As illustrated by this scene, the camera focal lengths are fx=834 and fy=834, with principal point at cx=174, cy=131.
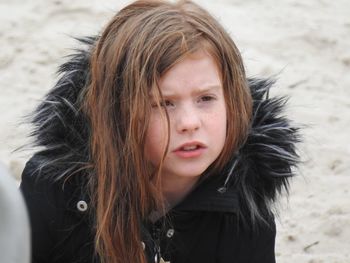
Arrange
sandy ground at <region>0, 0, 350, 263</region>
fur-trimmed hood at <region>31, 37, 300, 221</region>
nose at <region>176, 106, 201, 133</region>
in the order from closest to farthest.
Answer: nose at <region>176, 106, 201, 133</region>, fur-trimmed hood at <region>31, 37, 300, 221</region>, sandy ground at <region>0, 0, 350, 263</region>

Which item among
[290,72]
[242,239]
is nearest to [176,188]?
[242,239]

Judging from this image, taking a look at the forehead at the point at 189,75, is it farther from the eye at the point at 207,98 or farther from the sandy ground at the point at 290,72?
the sandy ground at the point at 290,72

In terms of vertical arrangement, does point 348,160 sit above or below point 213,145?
below

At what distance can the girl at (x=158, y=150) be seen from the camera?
4.24 feet

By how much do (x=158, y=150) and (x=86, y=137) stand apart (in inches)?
6.5

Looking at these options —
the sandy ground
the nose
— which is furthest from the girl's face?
the sandy ground

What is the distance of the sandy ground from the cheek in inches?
26.5

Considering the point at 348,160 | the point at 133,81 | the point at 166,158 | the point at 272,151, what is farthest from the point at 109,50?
the point at 348,160

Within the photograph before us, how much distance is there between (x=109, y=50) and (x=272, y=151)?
13.2 inches

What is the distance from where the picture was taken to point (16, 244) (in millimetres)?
764

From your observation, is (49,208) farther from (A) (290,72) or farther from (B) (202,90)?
(A) (290,72)

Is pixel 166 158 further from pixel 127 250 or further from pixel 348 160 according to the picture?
pixel 348 160

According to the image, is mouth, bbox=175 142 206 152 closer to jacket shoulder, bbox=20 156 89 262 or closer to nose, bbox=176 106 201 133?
nose, bbox=176 106 201 133

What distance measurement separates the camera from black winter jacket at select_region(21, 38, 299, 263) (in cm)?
143
